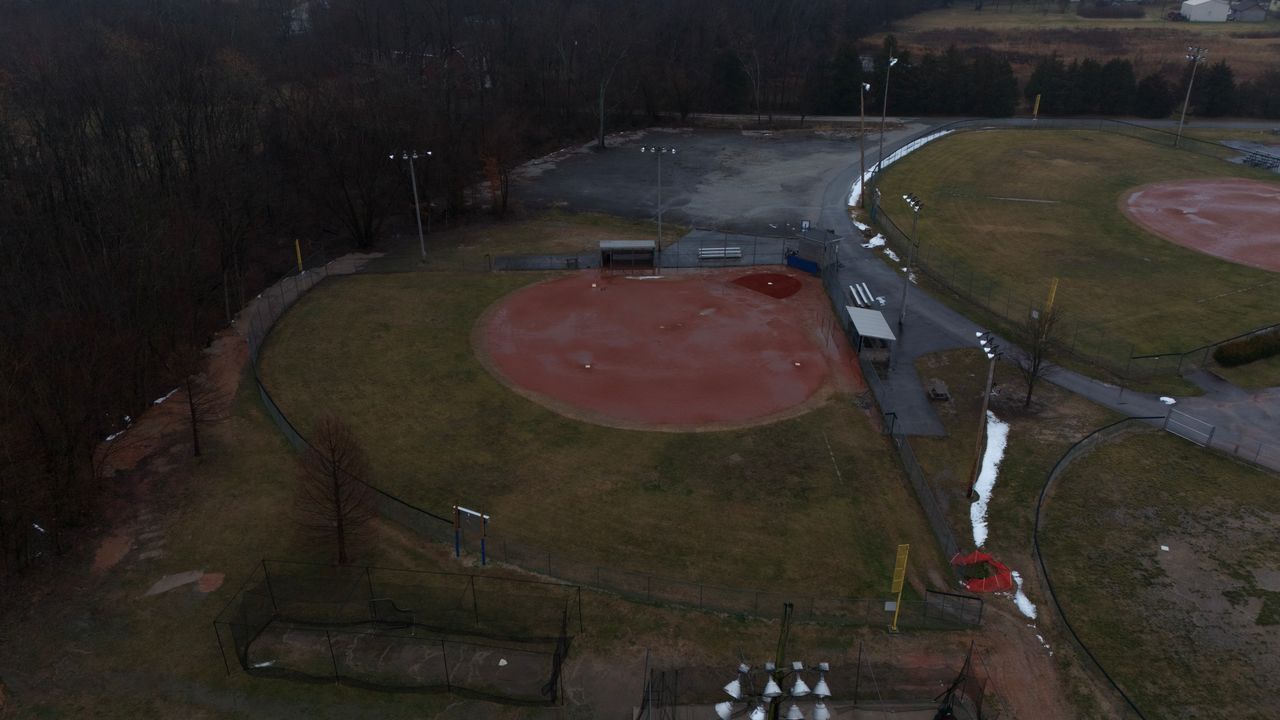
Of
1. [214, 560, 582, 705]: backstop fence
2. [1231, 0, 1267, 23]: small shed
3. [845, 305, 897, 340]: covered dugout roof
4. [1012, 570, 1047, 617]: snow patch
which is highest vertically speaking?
[1231, 0, 1267, 23]: small shed

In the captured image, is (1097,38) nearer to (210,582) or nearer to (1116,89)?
(1116,89)

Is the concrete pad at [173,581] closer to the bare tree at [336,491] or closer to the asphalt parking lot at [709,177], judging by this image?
the bare tree at [336,491]

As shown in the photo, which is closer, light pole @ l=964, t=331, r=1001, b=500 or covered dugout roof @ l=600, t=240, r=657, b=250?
light pole @ l=964, t=331, r=1001, b=500

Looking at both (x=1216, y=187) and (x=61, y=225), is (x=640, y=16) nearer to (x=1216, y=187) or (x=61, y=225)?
(x=1216, y=187)

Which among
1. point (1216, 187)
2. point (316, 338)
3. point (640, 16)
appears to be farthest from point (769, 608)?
point (640, 16)

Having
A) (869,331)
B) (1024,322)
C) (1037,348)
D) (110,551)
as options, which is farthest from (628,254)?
(110,551)

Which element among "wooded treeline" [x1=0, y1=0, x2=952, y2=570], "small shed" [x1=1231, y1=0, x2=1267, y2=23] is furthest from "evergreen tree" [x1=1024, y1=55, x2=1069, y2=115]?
"small shed" [x1=1231, y1=0, x2=1267, y2=23]

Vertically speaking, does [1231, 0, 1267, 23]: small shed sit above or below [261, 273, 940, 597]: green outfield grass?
above

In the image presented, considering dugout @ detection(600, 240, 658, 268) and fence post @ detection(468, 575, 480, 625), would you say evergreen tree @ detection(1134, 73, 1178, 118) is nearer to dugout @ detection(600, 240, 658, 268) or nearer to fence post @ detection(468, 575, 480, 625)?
dugout @ detection(600, 240, 658, 268)
